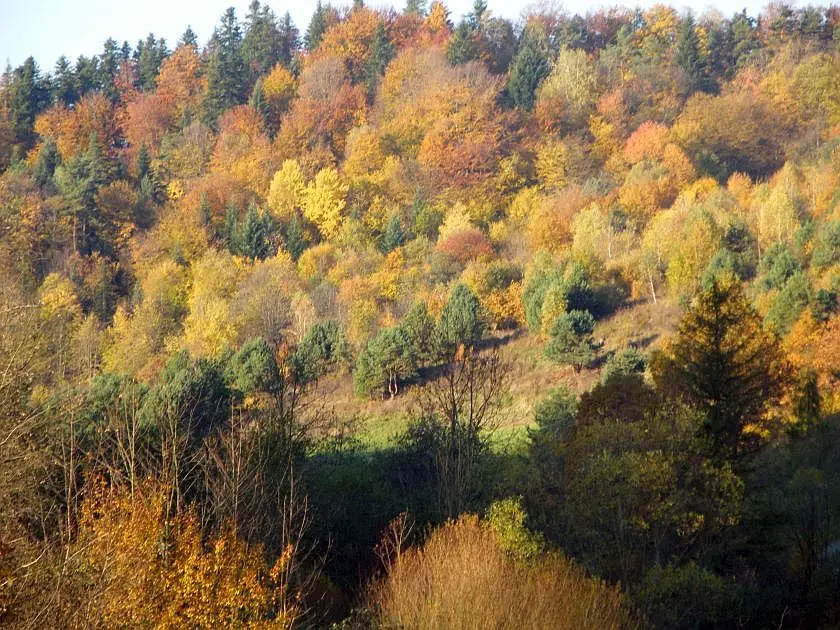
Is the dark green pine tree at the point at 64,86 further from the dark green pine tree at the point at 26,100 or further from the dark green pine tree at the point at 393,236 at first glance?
the dark green pine tree at the point at 393,236

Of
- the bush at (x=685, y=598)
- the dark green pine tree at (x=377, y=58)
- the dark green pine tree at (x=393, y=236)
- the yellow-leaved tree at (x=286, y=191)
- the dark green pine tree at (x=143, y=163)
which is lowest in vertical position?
the bush at (x=685, y=598)

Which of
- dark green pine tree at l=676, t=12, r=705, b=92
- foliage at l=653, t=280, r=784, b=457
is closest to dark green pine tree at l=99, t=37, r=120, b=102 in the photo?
dark green pine tree at l=676, t=12, r=705, b=92

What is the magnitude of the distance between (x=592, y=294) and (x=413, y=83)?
42960 millimetres

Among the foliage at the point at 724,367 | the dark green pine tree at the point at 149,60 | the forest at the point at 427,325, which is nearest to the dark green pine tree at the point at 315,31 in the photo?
the forest at the point at 427,325

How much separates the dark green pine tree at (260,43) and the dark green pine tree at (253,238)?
26133 millimetres

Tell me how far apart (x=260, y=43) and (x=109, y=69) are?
14428 mm

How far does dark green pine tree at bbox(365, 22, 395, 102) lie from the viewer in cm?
8856

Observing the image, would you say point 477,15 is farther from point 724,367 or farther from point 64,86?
point 724,367

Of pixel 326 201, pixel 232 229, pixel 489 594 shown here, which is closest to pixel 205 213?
pixel 232 229

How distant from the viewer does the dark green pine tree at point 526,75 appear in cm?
8362

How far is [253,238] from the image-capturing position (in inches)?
2746

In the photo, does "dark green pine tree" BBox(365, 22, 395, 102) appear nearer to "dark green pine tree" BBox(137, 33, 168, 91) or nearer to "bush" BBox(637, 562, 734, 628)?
"dark green pine tree" BBox(137, 33, 168, 91)

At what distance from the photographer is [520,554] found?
13734 mm

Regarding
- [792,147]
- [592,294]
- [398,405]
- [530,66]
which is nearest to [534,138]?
[530,66]
